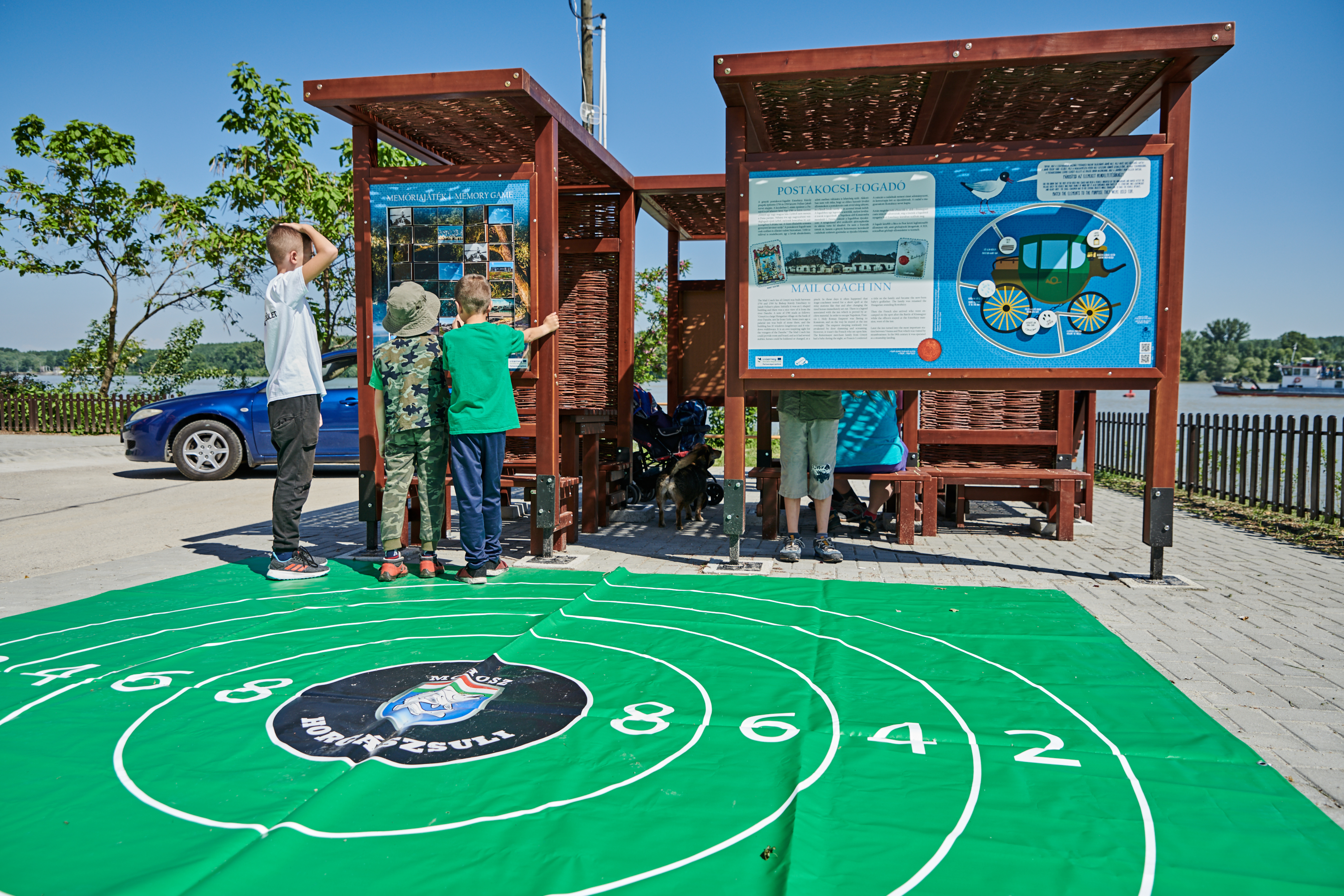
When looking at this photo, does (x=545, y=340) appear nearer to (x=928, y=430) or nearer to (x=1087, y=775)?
(x=928, y=430)

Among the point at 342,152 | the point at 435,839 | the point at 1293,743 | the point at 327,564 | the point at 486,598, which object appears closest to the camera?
the point at 435,839

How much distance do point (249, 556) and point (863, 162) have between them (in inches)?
201

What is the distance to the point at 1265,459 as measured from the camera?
9156 mm

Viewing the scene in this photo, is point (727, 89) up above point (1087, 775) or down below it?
above

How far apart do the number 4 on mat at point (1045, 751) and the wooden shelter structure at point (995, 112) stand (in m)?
2.91

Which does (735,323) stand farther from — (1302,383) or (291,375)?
(1302,383)

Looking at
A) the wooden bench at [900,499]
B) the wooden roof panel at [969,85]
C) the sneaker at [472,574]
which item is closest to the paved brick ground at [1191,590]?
the wooden bench at [900,499]

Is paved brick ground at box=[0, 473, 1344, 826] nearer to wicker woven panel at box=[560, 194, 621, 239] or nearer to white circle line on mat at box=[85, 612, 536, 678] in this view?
white circle line on mat at box=[85, 612, 536, 678]

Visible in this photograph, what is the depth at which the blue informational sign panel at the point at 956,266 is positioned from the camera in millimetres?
5352

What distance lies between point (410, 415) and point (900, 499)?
3.90m

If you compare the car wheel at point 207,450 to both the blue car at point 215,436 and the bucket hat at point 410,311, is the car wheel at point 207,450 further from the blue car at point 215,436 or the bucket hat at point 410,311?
the bucket hat at point 410,311

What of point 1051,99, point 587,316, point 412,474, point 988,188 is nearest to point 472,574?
point 412,474

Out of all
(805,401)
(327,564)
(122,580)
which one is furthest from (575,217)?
(122,580)

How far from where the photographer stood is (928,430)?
7.84 meters
